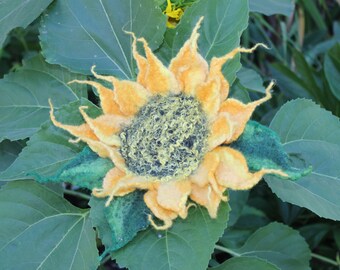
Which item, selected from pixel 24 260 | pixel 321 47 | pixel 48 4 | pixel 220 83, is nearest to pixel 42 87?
pixel 48 4

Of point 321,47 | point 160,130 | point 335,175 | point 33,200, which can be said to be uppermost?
point 160,130

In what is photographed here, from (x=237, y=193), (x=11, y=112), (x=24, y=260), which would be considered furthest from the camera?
(x=237, y=193)

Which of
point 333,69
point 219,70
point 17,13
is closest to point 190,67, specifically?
point 219,70

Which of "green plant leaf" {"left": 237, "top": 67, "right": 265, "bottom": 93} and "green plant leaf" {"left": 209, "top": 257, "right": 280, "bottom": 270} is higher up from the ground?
"green plant leaf" {"left": 237, "top": 67, "right": 265, "bottom": 93}

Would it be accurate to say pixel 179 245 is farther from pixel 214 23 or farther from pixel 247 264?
pixel 214 23

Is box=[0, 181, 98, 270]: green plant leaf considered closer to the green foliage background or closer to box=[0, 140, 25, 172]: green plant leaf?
the green foliage background

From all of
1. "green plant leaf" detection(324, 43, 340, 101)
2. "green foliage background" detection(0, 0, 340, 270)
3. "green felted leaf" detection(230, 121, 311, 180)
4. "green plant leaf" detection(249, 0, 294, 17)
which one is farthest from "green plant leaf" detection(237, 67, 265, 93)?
"green felted leaf" detection(230, 121, 311, 180)

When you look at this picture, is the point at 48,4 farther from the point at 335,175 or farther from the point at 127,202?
the point at 335,175
